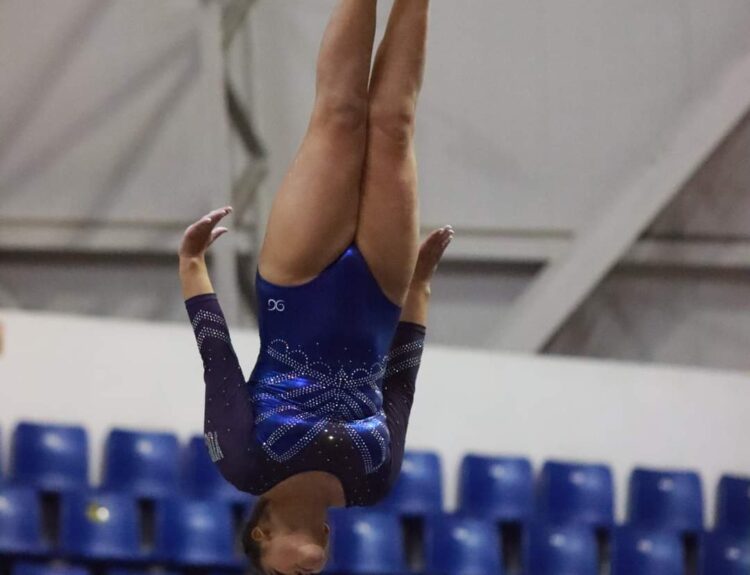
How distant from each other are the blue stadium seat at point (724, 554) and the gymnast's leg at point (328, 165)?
2872 mm

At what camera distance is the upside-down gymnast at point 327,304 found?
7.44 ft

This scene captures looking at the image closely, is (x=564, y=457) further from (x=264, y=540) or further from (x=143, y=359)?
(x=264, y=540)

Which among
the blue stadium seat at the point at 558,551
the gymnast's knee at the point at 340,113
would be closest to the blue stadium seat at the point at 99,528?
the blue stadium seat at the point at 558,551

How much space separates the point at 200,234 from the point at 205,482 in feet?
7.46

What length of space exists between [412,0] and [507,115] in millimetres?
3283

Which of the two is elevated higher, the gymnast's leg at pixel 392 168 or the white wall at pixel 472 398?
the gymnast's leg at pixel 392 168

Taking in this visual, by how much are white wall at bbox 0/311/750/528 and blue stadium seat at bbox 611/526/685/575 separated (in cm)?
33

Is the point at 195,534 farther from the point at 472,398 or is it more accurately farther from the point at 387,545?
the point at 472,398

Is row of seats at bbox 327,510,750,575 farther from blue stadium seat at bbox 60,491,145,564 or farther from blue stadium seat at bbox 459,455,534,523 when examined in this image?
blue stadium seat at bbox 60,491,145,564

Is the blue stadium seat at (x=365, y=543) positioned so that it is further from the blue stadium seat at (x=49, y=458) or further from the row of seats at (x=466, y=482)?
the blue stadium seat at (x=49, y=458)

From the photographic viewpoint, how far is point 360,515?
4320 millimetres

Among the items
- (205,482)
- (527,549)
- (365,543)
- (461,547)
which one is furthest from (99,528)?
→ (527,549)

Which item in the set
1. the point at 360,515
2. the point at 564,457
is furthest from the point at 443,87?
the point at 360,515

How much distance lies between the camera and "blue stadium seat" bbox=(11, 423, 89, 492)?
4238mm
